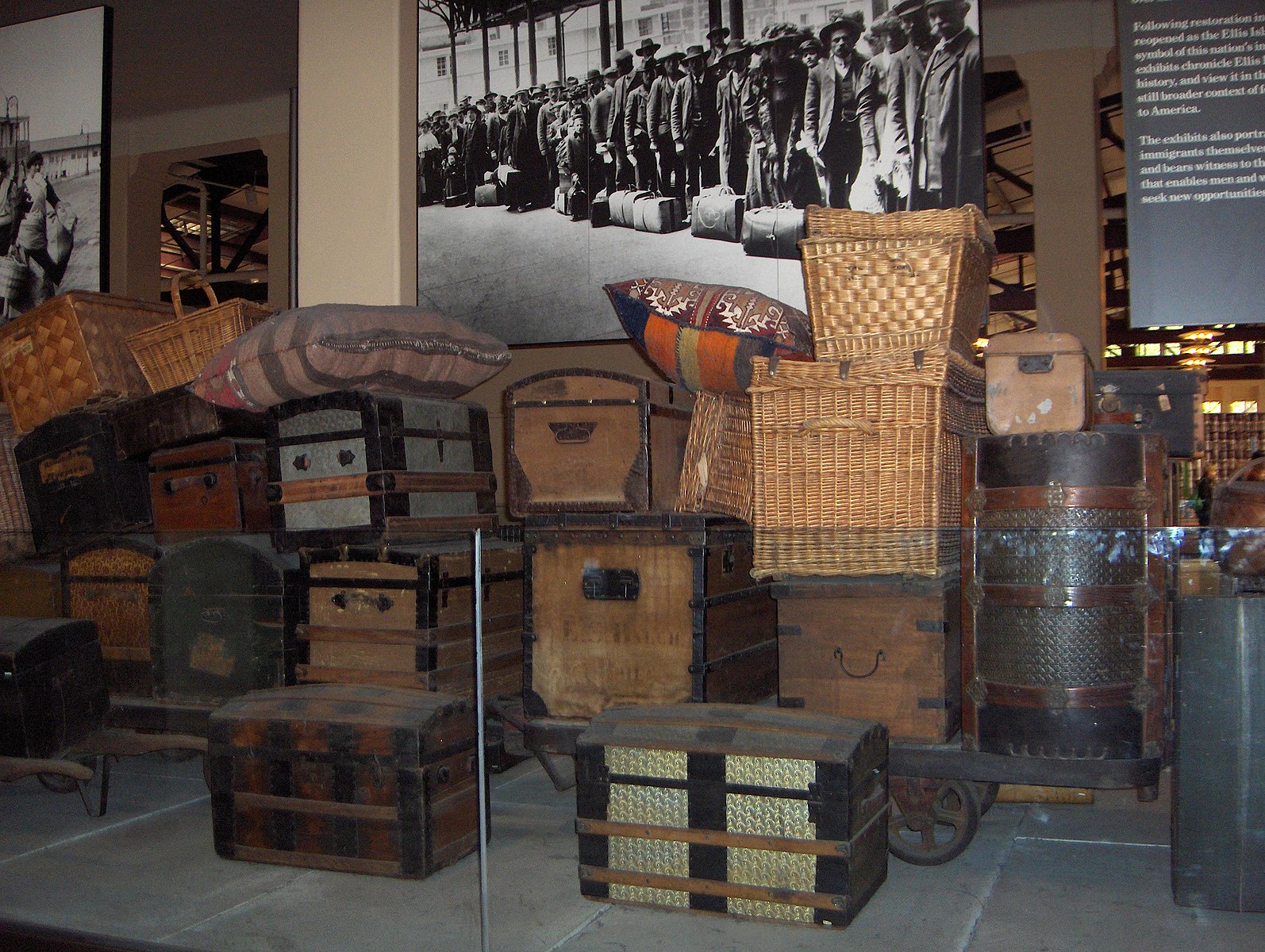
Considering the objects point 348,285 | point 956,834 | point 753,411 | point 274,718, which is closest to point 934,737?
point 956,834

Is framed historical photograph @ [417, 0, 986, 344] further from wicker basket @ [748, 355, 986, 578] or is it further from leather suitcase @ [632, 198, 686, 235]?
wicker basket @ [748, 355, 986, 578]

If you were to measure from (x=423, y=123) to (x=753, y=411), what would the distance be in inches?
128

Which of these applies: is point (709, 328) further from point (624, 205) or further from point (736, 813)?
point (624, 205)

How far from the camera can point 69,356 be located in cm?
473

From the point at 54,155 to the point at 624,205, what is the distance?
336 cm

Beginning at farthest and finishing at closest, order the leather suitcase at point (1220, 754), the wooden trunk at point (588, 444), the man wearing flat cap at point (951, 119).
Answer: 1. the man wearing flat cap at point (951, 119)
2. the wooden trunk at point (588, 444)
3. the leather suitcase at point (1220, 754)

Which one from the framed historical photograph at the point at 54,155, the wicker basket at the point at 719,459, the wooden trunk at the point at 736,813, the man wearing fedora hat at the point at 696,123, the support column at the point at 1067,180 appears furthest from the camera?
the support column at the point at 1067,180

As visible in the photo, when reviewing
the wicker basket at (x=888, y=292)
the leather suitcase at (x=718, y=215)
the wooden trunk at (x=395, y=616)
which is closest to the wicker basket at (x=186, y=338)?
the wooden trunk at (x=395, y=616)

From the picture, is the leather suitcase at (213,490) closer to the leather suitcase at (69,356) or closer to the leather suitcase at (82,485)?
the leather suitcase at (82,485)

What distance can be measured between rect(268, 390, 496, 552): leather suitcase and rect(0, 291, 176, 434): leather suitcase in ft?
3.95

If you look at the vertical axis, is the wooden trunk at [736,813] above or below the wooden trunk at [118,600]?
below

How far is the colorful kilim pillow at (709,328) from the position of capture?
361cm

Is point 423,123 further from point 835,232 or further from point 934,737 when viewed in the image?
point 934,737

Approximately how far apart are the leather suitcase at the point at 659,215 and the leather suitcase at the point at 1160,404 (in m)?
2.41
